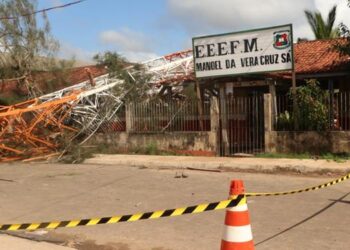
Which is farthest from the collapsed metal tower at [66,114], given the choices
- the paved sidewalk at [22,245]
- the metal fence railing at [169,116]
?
the paved sidewalk at [22,245]

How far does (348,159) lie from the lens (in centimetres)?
1403

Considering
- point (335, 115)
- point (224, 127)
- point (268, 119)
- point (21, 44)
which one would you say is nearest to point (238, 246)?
point (335, 115)

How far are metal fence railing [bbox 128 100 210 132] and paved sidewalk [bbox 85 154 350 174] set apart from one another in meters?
1.47

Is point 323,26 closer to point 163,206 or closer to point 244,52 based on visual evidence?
point 244,52

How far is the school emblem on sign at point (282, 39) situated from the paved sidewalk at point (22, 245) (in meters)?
11.6

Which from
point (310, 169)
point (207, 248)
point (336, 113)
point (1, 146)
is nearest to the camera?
point (207, 248)

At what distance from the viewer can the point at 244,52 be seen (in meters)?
17.0

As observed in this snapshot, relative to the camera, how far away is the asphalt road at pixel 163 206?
6.62 meters

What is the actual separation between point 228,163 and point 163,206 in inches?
220

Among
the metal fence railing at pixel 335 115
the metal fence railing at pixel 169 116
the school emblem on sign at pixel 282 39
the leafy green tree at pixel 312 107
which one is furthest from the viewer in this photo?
the metal fence railing at pixel 169 116

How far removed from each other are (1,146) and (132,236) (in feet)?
37.9

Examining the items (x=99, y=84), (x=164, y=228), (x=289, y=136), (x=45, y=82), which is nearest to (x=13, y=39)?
(x=45, y=82)

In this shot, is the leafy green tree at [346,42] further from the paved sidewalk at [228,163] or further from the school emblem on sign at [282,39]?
the paved sidewalk at [228,163]

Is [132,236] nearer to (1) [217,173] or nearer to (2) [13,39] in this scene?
(1) [217,173]
